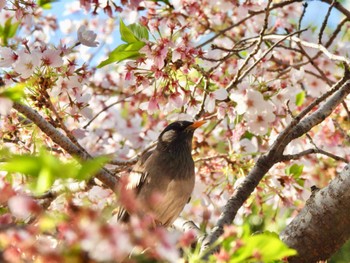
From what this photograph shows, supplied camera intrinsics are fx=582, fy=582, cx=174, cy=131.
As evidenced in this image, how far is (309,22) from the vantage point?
11.0ft

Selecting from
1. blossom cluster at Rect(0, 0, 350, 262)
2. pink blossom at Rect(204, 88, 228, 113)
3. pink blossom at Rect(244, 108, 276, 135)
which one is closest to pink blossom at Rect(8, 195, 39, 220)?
blossom cluster at Rect(0, 0, 350, 262)

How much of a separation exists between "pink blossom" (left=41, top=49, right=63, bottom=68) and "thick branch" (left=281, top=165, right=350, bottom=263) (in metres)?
0.91

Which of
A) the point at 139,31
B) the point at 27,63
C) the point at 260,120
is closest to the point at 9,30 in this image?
the point at 27,63

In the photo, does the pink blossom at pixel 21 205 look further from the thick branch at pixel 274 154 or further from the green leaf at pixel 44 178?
the thick branch at pixel 274 154

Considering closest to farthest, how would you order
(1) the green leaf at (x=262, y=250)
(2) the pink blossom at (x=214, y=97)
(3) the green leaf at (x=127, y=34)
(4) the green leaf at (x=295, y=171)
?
(1) the green leaf at (x=262, y=250)
(3) the green leaf at (x=127, y=34)
(2) the pink blossom at (x=214, y=97)
(4) the green leaf at (x=295, y=171)

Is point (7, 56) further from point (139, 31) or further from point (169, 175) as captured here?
point (169, 175)

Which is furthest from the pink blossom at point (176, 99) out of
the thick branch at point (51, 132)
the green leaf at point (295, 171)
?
the green leaf at point (295, 171)

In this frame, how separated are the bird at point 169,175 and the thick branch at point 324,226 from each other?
710mm

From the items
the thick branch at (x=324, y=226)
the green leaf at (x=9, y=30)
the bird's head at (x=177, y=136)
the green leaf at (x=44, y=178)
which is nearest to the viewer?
the green leaf at (x=44, y=178)

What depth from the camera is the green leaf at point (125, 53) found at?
1895mm

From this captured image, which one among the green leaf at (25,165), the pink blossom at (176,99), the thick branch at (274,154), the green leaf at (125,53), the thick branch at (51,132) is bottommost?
→ the green leaf at (25,165)

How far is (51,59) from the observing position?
1912mm

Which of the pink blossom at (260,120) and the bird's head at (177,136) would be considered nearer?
the pink blossom at (260,120)

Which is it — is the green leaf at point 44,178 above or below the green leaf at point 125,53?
below
